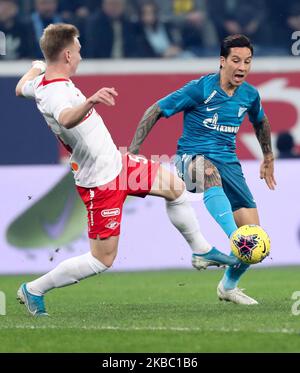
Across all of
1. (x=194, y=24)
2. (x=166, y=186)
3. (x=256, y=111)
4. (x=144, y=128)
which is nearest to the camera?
(x=166, y=186)

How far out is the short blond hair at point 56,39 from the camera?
9.00 m

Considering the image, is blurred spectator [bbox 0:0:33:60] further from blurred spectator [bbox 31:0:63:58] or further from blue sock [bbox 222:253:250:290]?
blue sock [bbox 222:253:250:290]

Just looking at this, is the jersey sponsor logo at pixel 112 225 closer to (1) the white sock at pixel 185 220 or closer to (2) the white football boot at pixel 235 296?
(1) the white sock at pixel 185 220

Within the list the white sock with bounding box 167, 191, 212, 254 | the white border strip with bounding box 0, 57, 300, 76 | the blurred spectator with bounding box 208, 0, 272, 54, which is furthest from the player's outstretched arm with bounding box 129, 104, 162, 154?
the blurred spectator with bounding box 208, 0, 272, 54

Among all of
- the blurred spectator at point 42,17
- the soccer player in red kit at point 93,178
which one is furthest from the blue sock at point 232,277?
the blurred spectator at point 42,17

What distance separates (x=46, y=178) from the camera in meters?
15.0

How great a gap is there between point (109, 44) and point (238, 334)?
9.39 meters

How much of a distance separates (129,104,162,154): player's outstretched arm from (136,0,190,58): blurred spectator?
664 centimetres

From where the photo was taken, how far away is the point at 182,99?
10.3 meters

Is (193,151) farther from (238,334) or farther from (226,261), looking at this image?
(238,334)

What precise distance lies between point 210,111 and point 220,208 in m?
0.95

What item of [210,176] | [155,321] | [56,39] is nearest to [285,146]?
[210,176]

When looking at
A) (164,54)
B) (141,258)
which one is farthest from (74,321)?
(164,54)

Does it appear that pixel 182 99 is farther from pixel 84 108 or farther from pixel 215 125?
pixel 84 108
